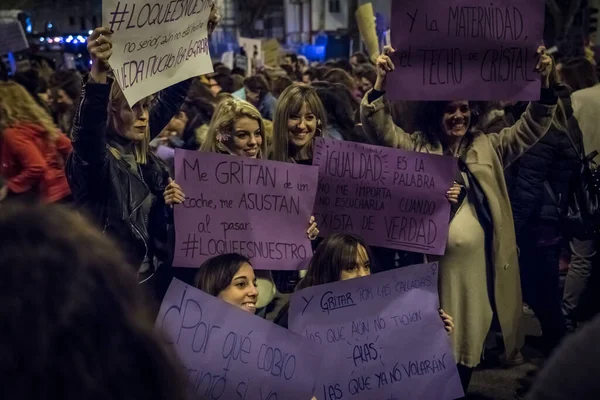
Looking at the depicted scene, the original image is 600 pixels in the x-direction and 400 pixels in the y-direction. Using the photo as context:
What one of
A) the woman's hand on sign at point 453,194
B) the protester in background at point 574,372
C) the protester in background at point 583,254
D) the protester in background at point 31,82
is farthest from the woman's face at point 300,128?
the protester in background at point 31,82

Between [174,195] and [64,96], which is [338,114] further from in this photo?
[64,96]

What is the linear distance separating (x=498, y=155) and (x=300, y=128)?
35.6 inches

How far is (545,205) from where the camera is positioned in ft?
18.0

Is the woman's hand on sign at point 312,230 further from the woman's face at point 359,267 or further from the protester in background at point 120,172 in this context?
the protester in background at point 120,172

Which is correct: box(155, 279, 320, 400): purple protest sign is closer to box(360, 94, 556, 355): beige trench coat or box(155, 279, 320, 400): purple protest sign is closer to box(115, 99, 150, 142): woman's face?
box(115, 99, 150, 142): woman's face

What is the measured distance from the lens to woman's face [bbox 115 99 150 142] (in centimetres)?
378

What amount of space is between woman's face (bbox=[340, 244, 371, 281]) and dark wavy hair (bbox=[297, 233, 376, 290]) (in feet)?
0.04

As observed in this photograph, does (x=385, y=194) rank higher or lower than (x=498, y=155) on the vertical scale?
lower

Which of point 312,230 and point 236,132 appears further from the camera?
point 236,132

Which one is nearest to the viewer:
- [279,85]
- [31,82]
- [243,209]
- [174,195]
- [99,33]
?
[99,33]

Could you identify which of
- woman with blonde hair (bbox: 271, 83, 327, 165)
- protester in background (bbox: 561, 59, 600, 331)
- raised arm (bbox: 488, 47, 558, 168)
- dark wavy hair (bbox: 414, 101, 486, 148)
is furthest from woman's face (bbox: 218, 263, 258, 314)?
protester in background (bbox: 561, 59, 600, 331)

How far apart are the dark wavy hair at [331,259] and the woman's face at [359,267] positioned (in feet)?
0.04

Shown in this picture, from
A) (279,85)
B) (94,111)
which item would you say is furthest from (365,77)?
(94,111)

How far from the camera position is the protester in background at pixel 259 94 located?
903cm
